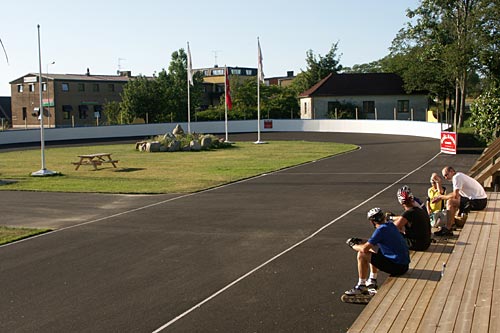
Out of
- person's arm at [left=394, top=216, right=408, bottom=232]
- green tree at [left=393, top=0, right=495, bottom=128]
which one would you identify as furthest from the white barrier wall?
person's arm at [left=394, top=216, right=408, bottom=232]

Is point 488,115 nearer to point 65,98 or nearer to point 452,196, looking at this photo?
point 452,196

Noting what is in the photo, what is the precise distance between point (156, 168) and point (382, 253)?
2123 cm

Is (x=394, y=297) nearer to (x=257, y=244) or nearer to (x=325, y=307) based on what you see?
(x=325, y=307)

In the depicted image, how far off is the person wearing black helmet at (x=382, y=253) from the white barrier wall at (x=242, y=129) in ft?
130

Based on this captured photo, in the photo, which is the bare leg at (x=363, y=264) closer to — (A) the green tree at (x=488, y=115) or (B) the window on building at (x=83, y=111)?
(A) the green tree at (x=488, y=115)

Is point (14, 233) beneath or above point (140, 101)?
beneath

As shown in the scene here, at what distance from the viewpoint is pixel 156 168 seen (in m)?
29.0

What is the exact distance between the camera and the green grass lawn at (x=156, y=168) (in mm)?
22922

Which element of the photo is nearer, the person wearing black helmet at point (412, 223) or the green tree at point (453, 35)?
the person wearing black helmet at point (412, 223)

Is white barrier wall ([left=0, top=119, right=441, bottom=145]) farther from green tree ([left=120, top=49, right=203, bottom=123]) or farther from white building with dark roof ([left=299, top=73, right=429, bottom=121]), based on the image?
green tree ([left=120, top=49, right=203, bottom=123])

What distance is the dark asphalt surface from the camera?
8359 mm

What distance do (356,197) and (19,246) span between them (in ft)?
31.5

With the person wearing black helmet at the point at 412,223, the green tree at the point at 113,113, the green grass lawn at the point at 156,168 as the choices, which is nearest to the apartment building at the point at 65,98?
the green tree at the point at 113,113

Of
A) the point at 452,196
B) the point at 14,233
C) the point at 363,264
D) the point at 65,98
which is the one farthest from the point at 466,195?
the point at 65,98
